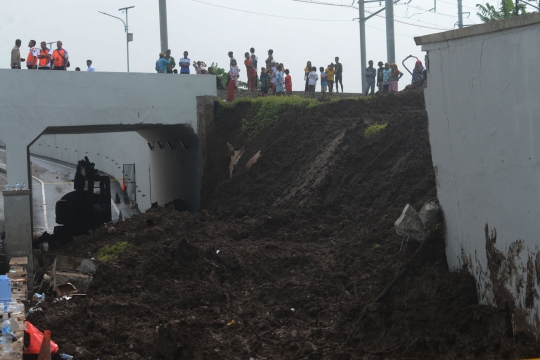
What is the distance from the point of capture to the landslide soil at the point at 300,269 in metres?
9.16

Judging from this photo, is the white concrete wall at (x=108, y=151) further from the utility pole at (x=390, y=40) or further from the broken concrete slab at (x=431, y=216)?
the broken concrete slab at (x=431, y=216)

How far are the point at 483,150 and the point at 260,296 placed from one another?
476 cm

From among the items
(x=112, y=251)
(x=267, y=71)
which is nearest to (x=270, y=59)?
(x=267, y=71)

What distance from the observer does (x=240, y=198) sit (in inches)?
752

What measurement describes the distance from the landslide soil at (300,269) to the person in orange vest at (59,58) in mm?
5637

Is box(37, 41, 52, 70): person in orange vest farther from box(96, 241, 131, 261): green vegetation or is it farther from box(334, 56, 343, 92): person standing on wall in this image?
box(334, 56, 343, 92): person standing on wall

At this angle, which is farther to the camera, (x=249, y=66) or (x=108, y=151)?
(x=108, y=151)

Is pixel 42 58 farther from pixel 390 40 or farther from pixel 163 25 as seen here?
pixel 390 40

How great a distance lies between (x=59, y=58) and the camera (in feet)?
71.3

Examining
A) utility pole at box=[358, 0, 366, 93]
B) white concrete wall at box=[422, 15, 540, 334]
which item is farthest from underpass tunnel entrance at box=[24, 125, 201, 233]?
white concrete wall at box=[422, 15, 540, 334]

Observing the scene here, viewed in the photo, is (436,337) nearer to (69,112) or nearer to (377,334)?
(377,334)

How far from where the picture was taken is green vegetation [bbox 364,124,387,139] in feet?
57.5

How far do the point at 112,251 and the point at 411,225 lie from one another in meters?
8.17

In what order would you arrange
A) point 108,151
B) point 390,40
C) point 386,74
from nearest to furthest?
point 386,74
point 390,40
point 108,151
